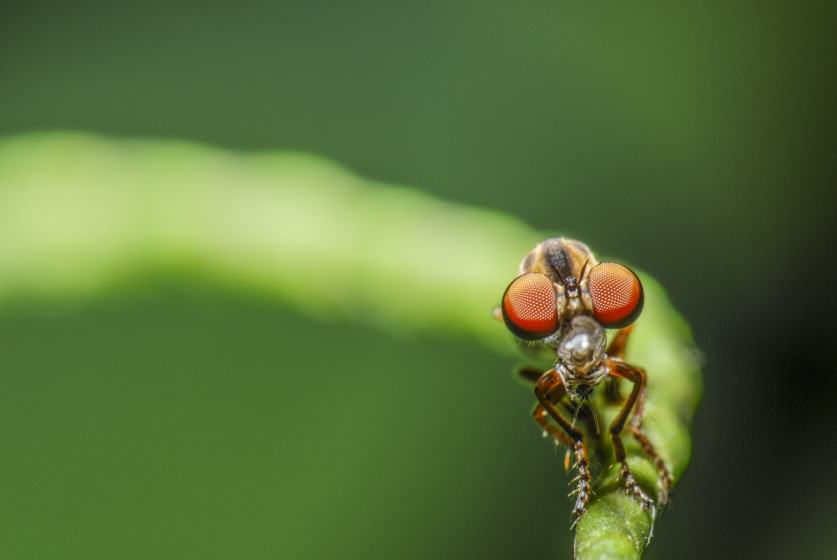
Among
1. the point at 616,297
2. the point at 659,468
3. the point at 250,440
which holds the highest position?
the point at 250,440

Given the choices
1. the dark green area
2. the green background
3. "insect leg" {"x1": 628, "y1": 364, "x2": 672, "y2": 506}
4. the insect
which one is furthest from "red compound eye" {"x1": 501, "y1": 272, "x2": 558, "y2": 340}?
the dark green area

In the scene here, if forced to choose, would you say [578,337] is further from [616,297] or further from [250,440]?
[250,440]

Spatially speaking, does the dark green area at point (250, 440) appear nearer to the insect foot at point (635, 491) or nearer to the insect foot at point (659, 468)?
the insect foot at point (659, 468)

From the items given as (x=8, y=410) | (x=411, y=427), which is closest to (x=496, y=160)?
(x=411, y=427)

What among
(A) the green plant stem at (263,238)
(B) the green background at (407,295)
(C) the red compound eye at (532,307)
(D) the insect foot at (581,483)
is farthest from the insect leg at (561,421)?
(B) the green background at (407,295)

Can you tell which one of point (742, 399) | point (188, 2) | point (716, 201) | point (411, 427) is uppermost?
point (188, 2)

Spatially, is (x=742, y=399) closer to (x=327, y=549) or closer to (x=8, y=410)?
(x=327, y=549)

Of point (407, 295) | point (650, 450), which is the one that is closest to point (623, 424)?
point (650, 450)

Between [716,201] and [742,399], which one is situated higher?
[716,201]
